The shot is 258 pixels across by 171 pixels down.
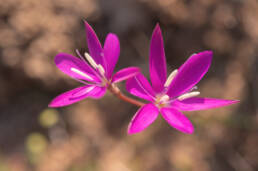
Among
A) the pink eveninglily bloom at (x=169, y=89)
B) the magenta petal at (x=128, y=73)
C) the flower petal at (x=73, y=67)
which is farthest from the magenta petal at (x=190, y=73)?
the flower petal at (x=73, y=67)

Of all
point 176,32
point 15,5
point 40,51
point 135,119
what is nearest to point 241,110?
point 176,32

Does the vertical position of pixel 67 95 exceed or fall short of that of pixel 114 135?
it exceeds it

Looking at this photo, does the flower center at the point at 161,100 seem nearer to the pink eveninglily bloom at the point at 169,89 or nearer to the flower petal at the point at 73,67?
the pink eveninglily bloom at the point at 169,89

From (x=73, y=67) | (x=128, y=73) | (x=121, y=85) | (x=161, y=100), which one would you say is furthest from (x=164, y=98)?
(x=121, y=85)

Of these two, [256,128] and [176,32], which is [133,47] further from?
[256,128]

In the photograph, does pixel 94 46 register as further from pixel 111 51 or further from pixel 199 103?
pixel 199 103

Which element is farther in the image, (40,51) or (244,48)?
(244,48)

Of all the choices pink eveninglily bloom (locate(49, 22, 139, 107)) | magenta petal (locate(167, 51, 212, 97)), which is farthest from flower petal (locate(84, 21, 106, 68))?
magenta petal (locate(167, 51, 212, 97))

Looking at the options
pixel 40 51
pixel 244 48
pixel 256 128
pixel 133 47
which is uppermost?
pixel 40 51
